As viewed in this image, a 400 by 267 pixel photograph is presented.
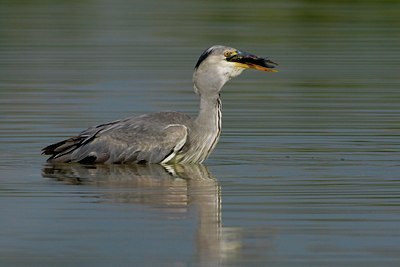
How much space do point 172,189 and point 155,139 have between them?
153 centimetres

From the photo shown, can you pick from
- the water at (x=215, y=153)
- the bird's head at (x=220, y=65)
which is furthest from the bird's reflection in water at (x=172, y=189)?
the bird's head at (x=220, y=65)

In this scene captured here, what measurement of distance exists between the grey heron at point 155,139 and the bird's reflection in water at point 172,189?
101mm

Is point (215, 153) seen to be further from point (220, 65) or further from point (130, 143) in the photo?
point (130, 143)

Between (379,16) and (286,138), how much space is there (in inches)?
697

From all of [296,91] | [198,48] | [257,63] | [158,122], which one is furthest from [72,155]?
[198,48]

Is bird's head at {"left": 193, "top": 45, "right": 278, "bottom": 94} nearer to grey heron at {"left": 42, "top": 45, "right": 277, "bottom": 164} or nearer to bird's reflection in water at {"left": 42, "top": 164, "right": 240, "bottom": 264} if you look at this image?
grey heron at {"left": 42, "top": 45, "right": 277, "bottom": 164}

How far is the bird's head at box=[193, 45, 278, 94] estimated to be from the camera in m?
15.7

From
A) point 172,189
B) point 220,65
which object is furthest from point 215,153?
point 172,189

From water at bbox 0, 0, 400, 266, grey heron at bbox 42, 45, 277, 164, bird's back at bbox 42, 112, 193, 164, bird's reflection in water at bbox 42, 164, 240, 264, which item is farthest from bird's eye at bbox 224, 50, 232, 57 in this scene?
bird's reflection in water at bbox 42, 164, 240, 264

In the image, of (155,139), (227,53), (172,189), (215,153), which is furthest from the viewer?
(215,153)

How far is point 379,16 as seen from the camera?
112 ft

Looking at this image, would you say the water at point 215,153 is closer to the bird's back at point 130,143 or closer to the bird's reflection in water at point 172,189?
the bird's reflection in water at point 172,189

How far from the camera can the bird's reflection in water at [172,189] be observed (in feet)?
37.9

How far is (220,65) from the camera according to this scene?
15812mm
